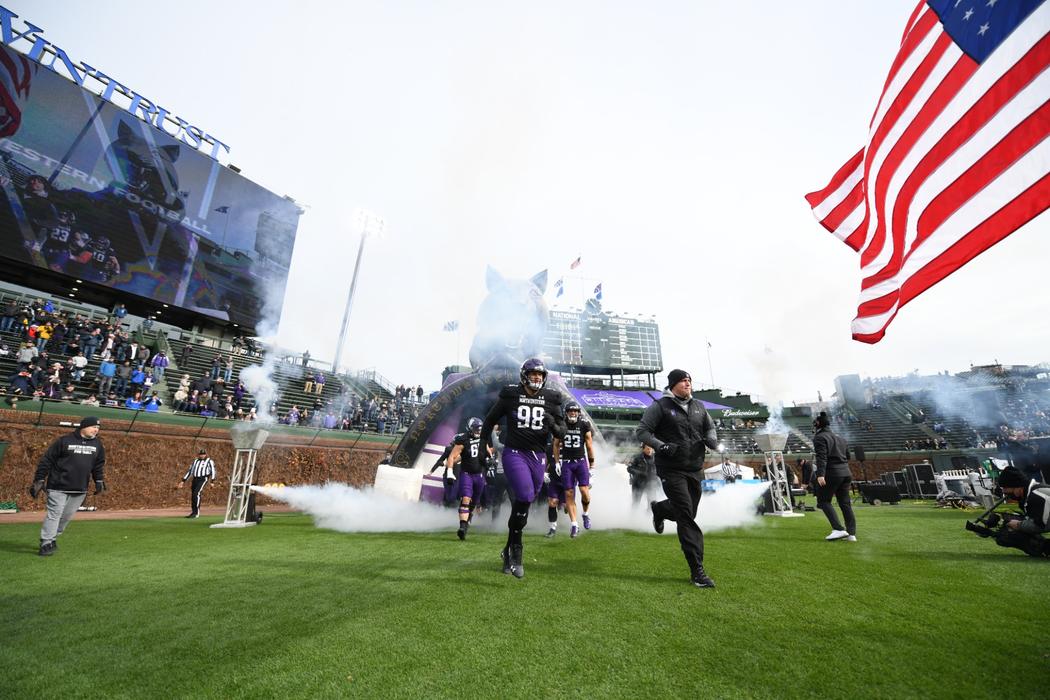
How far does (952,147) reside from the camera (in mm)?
4297

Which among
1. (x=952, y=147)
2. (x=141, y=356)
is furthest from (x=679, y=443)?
(x=141, y=356)

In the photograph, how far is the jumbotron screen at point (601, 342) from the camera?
4691 cm

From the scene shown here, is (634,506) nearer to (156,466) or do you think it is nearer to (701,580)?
(701,580)

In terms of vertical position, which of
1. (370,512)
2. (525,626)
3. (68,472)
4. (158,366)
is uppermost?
(158,366)

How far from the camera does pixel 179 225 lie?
27094mm

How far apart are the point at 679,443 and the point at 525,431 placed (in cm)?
172

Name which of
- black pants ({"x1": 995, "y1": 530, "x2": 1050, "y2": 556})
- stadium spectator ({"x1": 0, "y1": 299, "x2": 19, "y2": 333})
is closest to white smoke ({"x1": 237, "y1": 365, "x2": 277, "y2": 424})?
stadium spectator ({"x1": 0, "y1": 299, "x2": 19, "y2": 333})

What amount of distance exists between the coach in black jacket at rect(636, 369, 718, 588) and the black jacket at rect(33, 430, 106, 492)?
8.23 meters

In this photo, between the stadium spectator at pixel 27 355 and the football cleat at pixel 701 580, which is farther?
the stadium spectator at pixel 27 355

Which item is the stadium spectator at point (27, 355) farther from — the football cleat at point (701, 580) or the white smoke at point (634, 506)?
the football cleat at point (701, 580)

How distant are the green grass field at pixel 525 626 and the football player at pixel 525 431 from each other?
2.51 ft

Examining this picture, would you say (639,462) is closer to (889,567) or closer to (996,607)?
(889,567)

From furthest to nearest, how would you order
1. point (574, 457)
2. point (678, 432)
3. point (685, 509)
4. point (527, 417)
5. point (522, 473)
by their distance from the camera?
point (574, 457) < point (527, 417) < point (522, 473) < point (678, 432) < point (685, 509)

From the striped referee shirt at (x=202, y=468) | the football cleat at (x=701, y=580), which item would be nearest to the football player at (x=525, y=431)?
the football cleat at (x=701, y=580)
